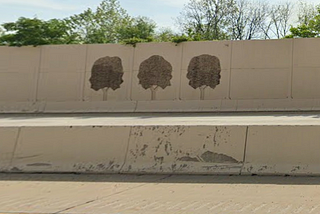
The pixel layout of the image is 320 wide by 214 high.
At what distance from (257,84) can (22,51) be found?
12994 mm

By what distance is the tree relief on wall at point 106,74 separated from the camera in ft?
78.1

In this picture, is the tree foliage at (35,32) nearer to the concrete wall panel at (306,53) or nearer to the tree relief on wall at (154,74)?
the tree relief on wall at (154,74)

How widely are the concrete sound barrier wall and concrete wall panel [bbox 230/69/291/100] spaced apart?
0.15 feet

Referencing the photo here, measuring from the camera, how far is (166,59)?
23672 millimetres

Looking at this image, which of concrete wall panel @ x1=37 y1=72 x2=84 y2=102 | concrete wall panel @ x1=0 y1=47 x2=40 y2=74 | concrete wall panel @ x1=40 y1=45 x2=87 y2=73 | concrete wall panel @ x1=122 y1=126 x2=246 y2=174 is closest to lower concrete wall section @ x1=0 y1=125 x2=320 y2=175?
concrete wall panel @ x1=122 y1=126 x2=246 y2=174

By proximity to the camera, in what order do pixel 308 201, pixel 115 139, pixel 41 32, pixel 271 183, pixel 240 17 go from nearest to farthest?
pixel 308 201 → pixel 271 183 → pixel 115 139 → pixel 41 32 → pixel 240 17

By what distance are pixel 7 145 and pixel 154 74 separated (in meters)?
13.7

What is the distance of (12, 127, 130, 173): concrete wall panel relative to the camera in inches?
386

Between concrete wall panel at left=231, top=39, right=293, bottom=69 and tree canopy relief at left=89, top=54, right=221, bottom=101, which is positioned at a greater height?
concrete wall panel at left=231, top=39, right=293, bottom=69

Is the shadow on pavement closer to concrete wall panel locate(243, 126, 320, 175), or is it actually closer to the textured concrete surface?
the textured concrete surface

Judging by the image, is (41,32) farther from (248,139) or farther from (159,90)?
(248,139)

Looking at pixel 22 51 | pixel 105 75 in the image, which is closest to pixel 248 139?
pixel 105 75

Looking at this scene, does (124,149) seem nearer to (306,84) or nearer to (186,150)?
(186,150)

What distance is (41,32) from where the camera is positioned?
27.8 m
